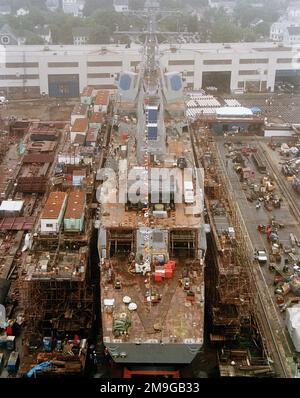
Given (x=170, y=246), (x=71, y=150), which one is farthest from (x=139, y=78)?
(x=170, y=246)

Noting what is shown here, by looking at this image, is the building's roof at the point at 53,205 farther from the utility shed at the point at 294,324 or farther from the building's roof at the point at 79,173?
the utility shed at the point at 294,324

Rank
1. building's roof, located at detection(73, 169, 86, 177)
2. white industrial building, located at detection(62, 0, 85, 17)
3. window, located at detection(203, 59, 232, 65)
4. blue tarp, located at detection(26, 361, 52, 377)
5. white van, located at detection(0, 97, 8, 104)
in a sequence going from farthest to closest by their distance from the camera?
1. white industrial building, located at detection(62, 0, 85, 17)
2. window, located at detection(203, 59, 232, 65)
3. white van, located at detection(0, 97, 8, 104)
4. building's roof, located at detection(73, 169, 86, 177)
5. blue tarp, located at detection(26, 361, 52, 377)

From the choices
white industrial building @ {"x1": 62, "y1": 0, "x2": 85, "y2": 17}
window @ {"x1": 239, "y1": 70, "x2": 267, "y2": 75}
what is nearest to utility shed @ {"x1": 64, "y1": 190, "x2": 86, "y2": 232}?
window @ {"x1": 239, "y1": 70, "x2": 267, "y2": 75}

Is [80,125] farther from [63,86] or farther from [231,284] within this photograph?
[231,284]

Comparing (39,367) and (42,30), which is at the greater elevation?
(42,30)

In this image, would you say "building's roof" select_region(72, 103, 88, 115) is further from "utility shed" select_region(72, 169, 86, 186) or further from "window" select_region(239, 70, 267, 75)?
"window" select_region(239, 70, 267, 75)

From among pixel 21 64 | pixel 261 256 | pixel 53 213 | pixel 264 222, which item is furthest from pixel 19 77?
pixel 261 256
